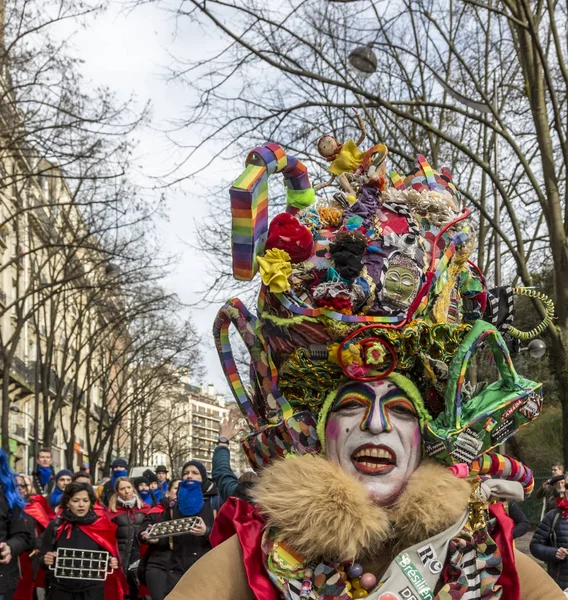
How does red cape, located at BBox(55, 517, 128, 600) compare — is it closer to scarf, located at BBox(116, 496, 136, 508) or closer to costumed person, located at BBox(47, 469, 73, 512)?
scarf, located at BBox(116, 496, 136, 508)

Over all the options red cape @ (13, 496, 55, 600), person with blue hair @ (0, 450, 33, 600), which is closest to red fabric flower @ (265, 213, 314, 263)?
person with blue hair @ (0, 450, 33, 600)

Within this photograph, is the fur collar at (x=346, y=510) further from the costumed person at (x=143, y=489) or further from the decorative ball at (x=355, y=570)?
the costumed person at (x=143, y=489)

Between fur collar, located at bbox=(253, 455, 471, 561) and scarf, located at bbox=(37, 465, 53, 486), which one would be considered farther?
scarf, located at bbox=(37, 465, 53, 486)

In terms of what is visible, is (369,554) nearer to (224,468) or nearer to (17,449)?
(224,468)

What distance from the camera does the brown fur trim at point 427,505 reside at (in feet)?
9.21

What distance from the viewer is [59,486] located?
13.2 meters

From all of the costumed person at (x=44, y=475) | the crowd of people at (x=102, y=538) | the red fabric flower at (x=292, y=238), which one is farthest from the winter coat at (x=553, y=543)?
the costumed person at (x=44, y=475)

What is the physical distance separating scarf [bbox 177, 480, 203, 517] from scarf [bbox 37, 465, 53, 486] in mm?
6330

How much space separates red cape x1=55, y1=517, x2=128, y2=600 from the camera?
8391 mm

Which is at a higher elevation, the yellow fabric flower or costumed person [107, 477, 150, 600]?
the yellow fabric flower

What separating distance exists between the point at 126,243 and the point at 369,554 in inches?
825

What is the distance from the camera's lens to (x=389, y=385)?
3068mm

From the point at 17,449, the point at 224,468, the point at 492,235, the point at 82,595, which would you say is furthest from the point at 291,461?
the point at 17,449

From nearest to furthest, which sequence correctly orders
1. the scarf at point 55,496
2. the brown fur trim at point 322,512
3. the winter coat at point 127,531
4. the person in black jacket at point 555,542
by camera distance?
the brown fur trim at point 322,512
the person in black jacket at point 555,542
the winter coat at point 127,531
the scarf at point 55,496
